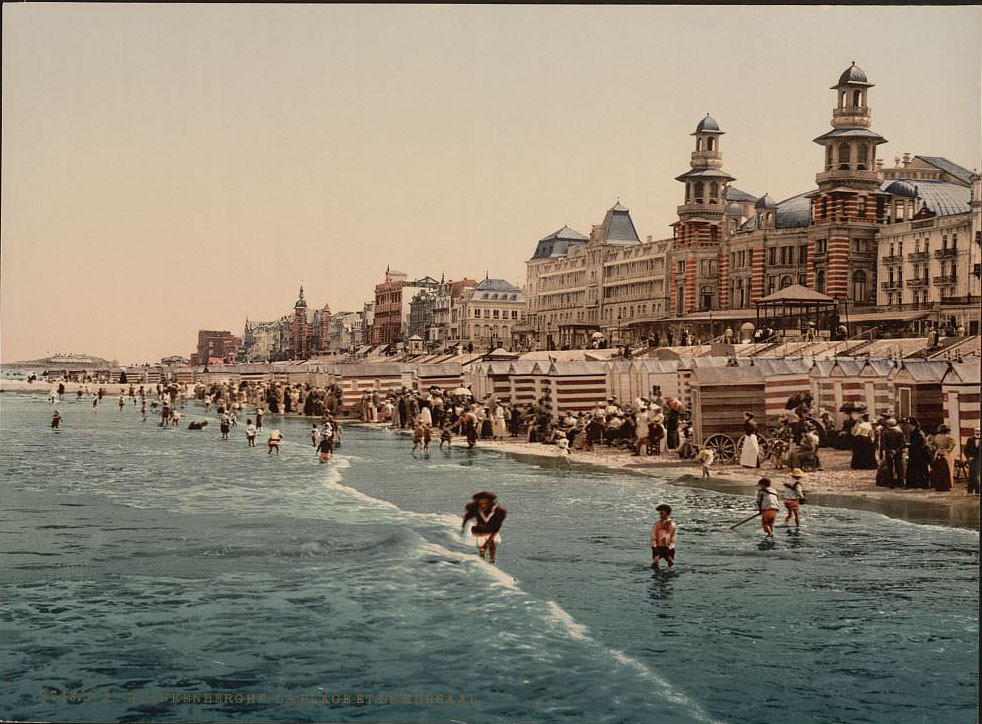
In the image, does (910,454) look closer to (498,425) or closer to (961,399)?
(961,399)

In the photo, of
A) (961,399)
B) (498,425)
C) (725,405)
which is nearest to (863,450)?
(961,399)

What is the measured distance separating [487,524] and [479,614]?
4.82 metres

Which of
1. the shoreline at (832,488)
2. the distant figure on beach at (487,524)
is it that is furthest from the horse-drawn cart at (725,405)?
the distant figure on beach at (487,524)

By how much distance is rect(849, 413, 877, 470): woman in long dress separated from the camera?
28.2 metres

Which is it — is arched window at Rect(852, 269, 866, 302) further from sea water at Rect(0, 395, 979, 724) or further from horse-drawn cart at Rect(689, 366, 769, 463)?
sea water at Rect(0, 395, 979, 724)

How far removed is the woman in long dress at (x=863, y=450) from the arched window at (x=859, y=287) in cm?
2290

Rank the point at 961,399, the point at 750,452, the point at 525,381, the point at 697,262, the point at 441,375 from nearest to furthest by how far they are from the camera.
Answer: the point at 961,399 → the point at 750,452 → the point at 525,381 → the point at 441,375 → the point at 697,262

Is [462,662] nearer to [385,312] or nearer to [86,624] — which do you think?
[86,624]

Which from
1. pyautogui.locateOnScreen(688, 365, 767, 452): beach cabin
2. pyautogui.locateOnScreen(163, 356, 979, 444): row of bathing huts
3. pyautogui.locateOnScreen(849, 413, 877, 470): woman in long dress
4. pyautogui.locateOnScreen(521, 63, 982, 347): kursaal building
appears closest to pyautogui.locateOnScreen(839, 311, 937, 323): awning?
pyautogui.locateOnScreen(521, 63, 982, 347): kursaal building

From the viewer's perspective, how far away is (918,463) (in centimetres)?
2517

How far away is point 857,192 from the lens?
4612cm

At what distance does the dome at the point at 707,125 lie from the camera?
1898 centimetres

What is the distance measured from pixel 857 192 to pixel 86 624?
38271 millimetres

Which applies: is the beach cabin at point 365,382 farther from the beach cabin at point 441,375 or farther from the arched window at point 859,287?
the arched window at point 859,287
